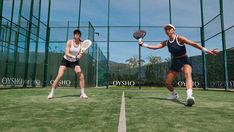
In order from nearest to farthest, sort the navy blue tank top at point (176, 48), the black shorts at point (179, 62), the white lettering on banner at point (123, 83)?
1. the navy blue tank top at point (176, 48)
2. the black shorts at point (179, 62)
3. the white lettering on banner at point (123, 83)

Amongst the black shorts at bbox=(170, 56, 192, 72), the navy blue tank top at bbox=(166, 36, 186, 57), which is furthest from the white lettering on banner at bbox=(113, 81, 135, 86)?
the navy blue tank top at bbox=(166, 36, 186, 57)

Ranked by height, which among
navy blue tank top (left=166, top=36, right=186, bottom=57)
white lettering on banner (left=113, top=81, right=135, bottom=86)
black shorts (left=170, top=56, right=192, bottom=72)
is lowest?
white lettering on banner (left=113, top=81, right=135, bottom=86)

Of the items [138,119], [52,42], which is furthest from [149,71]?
[138,119]

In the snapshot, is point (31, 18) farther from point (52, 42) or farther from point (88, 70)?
point (88, 70)

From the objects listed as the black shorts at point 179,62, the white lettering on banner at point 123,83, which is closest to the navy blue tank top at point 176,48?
the black shorts at point 179,62

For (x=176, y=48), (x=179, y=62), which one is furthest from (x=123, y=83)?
(x=176, y=48)

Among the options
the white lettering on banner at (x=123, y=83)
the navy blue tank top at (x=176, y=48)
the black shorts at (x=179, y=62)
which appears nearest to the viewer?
the navy blue tank top at (x=176, y=48)

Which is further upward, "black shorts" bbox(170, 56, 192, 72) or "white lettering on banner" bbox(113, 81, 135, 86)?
"black shorts" bbox(170, 56, 192, 72)

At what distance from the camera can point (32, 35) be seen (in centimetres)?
1494

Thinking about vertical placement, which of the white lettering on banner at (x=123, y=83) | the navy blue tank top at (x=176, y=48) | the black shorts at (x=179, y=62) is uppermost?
the navy blue tank top at (x=176, y=48)

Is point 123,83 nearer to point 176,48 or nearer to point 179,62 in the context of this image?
point 179,62

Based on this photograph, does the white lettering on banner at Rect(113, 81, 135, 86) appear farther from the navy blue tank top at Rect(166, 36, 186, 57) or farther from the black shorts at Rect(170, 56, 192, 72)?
the navy blue tank top at Rect(166, 36, 186, 57)

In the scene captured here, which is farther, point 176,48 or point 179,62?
point 179,62

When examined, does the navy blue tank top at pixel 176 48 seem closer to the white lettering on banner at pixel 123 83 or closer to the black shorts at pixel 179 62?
the black shorts at pixel 179 62
